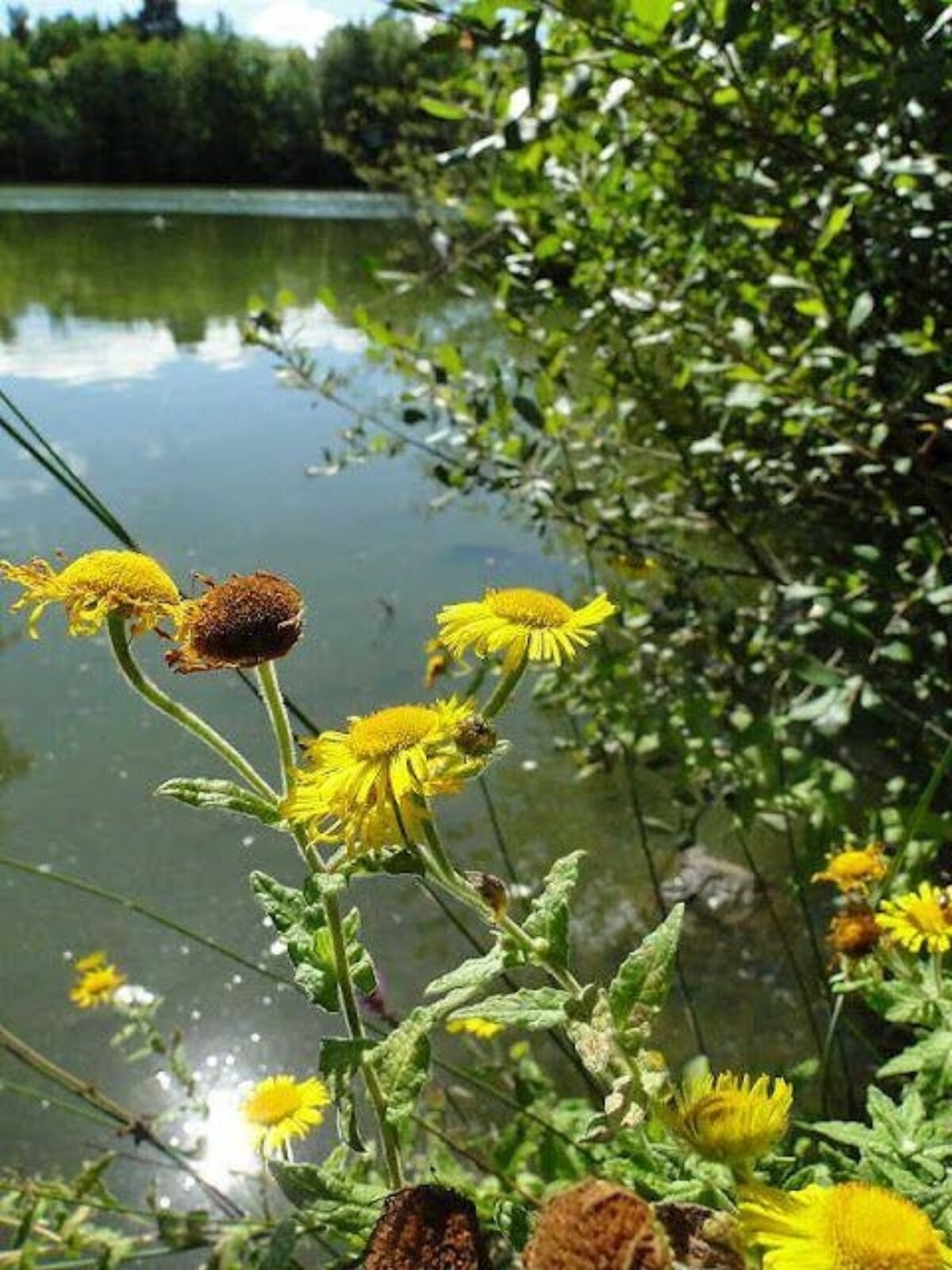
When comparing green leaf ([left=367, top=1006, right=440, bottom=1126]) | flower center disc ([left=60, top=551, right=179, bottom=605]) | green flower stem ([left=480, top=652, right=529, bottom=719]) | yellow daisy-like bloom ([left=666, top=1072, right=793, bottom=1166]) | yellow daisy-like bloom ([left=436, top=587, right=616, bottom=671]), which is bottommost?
green leaf ([left=367, top=1006, right=440, bottom=1126])

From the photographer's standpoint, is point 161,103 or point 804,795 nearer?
point 804,795

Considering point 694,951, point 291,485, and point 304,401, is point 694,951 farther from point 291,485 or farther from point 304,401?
point 304,401

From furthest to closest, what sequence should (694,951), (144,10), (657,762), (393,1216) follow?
(144,10)
(694,951)
(657,762)
(393,1216)

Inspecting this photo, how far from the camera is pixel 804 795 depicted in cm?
159

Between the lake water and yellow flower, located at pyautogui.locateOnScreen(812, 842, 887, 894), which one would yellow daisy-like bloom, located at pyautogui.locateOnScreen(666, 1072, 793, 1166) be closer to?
yellow flower, located at pyautogui.locateOnScreen(812, 842, 887, 894)

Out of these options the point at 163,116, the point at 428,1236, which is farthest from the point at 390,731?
the point at 163,116

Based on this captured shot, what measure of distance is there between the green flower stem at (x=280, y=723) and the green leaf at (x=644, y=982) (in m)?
0.24

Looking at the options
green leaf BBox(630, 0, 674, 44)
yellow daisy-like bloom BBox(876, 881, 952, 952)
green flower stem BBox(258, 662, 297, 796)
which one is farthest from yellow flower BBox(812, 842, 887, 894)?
green leaf BBox(630, 0, 674, 44)

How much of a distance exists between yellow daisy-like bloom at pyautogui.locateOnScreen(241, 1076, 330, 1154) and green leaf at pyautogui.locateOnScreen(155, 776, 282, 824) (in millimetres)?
1001

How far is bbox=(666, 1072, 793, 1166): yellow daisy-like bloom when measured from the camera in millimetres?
600

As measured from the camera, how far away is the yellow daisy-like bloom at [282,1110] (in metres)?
1.58

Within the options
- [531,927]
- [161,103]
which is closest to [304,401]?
[531,927]

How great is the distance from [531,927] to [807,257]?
1470 mm

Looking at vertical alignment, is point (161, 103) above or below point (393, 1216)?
above
